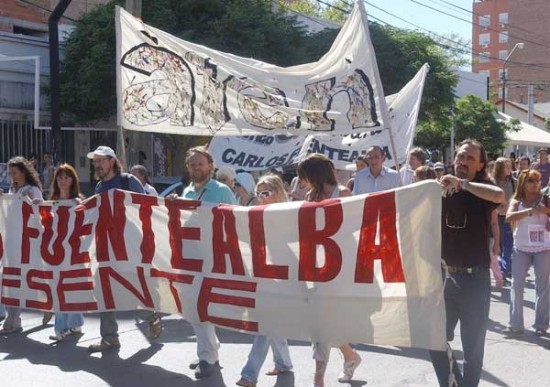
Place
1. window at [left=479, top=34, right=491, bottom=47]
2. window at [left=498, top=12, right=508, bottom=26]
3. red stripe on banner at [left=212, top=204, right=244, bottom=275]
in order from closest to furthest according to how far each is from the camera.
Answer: red stripe on banner at [left=212, top=204, right=244, bottom=275]
window at [left=498, top=12, right=508, bottom=26]
window at [left=479, top=34, right=491, bottom=47]

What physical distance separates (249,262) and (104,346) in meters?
1.99

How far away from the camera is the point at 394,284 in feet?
17.1

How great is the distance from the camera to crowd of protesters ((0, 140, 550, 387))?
5098mm

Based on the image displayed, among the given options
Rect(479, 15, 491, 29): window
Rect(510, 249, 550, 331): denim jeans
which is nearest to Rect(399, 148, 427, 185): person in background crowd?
Rect(510, 249, 550, 331): denim jeans

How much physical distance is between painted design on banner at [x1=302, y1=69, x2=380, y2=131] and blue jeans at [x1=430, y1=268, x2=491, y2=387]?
9.91 ft

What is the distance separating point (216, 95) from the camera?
764 centimetres

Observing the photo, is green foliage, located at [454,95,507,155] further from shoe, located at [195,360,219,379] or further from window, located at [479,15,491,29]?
window, located at [479,15,491,29]

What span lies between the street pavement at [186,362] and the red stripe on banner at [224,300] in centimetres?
34

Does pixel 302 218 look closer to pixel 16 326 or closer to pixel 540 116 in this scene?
pixel 16 326

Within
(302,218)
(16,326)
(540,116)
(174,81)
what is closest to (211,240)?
(302,218)

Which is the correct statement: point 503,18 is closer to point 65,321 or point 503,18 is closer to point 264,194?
point 65,321

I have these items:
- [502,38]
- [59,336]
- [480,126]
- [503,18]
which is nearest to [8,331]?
[59,336]

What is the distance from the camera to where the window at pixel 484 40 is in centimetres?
9931

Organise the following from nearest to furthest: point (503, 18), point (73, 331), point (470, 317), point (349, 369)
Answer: point (470, 317) < point (349, 369) < point (73, 331) < point (503, 18)
